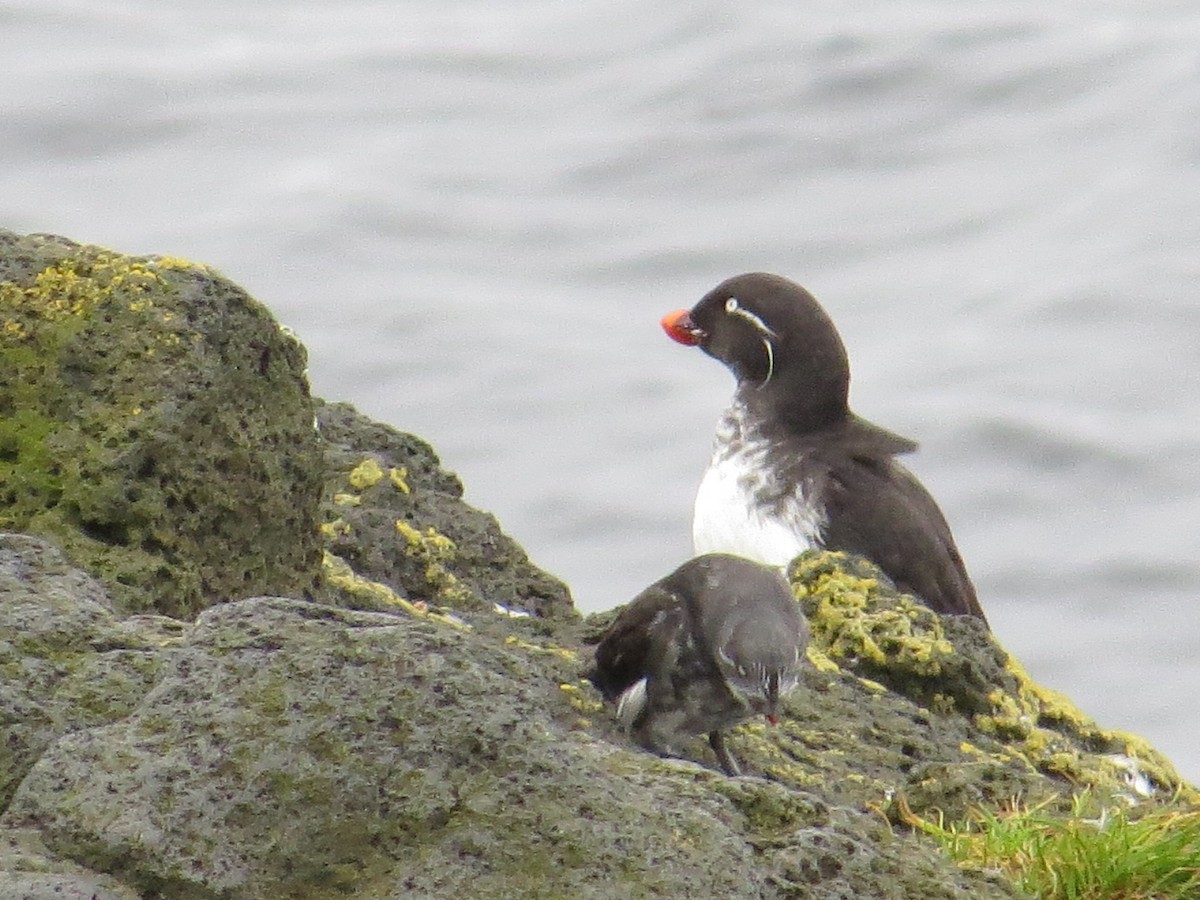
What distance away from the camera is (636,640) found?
538 centimetres

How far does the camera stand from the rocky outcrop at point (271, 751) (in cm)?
332

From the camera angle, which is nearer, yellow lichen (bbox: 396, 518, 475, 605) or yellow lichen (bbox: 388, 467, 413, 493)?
yellow lichen (bbox: 396, 518, 475, 605)

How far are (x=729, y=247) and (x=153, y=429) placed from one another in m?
15.4

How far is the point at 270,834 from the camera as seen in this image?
335 centimetres

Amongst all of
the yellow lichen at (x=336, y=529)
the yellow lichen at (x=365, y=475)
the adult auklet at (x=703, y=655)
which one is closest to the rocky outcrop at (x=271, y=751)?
the adult auklet at (x=703, y=655)

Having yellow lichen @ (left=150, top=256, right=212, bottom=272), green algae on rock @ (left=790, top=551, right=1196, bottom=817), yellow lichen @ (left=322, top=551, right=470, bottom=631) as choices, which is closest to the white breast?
green algae on rock @ (left=790, top=551, right=1196, bottom=817)

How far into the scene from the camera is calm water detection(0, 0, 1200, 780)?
16.0 m

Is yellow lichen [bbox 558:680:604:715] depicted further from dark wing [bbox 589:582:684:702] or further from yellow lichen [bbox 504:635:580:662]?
yellow lichen [bbox 504:635:580:662]

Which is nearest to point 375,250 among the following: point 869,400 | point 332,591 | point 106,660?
point 869,400

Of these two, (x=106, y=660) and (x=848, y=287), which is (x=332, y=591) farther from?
(x=848, y=287)

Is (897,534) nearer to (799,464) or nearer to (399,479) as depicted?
(799,464)

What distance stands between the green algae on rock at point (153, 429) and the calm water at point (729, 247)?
9030 mm

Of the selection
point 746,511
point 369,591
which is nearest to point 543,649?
point 369,591

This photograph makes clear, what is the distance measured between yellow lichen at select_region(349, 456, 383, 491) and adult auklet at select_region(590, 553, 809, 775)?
119 cm
